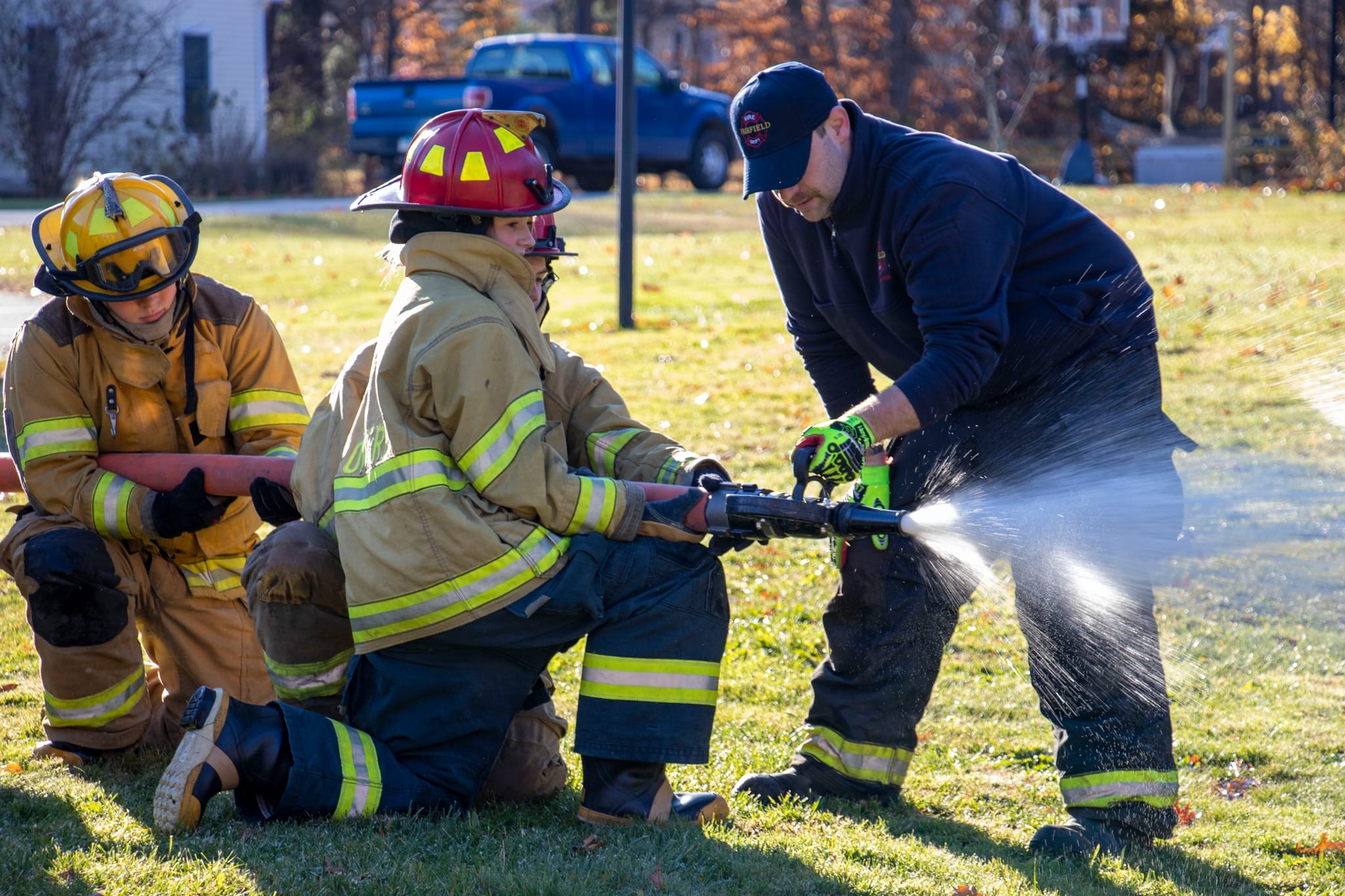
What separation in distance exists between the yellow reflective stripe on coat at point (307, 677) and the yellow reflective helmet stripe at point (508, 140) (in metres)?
1.41

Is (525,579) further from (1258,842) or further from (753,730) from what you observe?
(1258,842)

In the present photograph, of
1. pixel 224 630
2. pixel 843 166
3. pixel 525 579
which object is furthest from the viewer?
pixel 224 630

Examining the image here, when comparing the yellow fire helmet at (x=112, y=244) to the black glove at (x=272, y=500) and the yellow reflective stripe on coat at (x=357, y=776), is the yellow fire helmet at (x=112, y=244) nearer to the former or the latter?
the black glove at (x=272, y=500)

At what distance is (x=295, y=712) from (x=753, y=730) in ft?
→ 5.12

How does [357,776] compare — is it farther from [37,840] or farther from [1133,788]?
[1133,788]

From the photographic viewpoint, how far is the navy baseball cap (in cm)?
365

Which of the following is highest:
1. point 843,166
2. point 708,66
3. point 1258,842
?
point 708,66

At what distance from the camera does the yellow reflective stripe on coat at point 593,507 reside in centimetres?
337

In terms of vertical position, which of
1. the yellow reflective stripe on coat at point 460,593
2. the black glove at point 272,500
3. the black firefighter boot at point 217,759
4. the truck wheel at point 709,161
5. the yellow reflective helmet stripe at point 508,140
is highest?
the truck wheel at point 709,161

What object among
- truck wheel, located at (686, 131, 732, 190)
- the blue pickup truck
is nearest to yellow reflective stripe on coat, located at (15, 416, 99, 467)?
the blue pickup truck

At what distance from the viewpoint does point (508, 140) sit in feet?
11.8

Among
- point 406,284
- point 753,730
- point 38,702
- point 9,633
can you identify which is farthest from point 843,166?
point 9,633

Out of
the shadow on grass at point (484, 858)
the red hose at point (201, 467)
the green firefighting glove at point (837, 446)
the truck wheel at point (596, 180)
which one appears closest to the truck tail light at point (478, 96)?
the truck wheel at point (596, 180)

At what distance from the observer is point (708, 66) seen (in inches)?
1709
